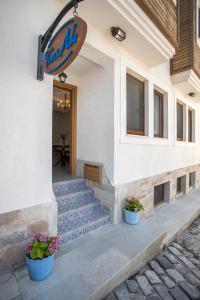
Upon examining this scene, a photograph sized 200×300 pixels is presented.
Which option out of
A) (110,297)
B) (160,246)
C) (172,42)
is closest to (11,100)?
(110,297)

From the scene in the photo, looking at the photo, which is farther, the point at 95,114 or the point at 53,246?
the point at 95,114

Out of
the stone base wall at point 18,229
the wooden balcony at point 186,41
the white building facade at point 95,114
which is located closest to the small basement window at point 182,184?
the white building facade at point 95,114

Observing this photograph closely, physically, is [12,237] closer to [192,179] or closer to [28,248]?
[28,248]

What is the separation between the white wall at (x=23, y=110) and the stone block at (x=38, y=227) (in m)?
0.25

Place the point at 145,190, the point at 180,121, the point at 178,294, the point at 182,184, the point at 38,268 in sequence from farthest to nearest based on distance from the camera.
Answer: the point at 182,184
the point at 180,121
the point at 145,190
the point at 178,294
the point at 38,268

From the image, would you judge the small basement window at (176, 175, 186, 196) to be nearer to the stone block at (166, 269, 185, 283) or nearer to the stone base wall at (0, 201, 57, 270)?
the stone block at (166, 269, 185, 283)

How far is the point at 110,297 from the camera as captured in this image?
1853 mm

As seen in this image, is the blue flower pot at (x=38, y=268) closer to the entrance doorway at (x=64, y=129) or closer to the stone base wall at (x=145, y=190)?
the stone base wall at (x=145, y=190)

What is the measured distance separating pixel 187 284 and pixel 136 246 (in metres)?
0.73

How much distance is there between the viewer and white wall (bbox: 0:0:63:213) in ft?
6.00

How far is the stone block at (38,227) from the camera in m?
2.01

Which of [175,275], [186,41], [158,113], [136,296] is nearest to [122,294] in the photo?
[136,296]

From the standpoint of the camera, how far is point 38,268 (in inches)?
68.2

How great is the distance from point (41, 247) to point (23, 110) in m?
1.57
